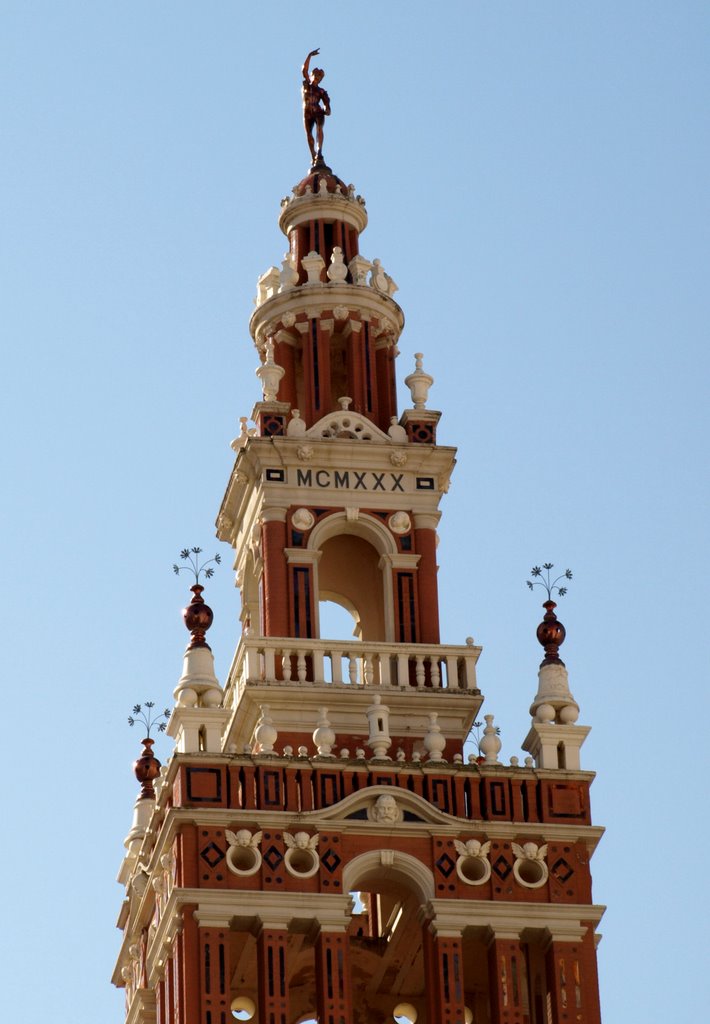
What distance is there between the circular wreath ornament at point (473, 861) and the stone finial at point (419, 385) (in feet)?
26.8

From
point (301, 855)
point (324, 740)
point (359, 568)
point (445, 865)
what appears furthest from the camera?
point (359, 568)

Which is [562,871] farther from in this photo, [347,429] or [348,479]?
[347,429]

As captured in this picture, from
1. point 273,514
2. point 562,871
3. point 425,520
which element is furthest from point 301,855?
point 425,520

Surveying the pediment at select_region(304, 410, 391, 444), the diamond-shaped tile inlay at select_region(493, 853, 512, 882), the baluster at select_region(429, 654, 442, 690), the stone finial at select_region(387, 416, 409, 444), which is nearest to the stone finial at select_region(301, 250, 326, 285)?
the pediment at select_region(304, 410, 391, 444)

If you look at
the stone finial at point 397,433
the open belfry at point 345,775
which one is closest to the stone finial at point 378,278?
the open belfry at point 345,775

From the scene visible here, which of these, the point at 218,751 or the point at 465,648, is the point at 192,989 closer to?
the point at 218,751

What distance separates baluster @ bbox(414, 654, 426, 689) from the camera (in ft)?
182

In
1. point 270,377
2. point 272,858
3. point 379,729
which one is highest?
point 270,377

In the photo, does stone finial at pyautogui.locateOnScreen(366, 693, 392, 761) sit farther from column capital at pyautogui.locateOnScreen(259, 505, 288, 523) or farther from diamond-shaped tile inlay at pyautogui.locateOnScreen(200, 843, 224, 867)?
column capital at pyautogui.locateOnScreen(259, 505, 288, 523)

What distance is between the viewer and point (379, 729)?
54000 millimetres

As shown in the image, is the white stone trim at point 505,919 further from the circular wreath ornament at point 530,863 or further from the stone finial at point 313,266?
the stone finial at point 313,266

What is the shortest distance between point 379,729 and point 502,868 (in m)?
2.67

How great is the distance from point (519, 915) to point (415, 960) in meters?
2.81

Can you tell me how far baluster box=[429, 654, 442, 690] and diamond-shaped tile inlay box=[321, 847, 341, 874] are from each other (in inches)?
154
